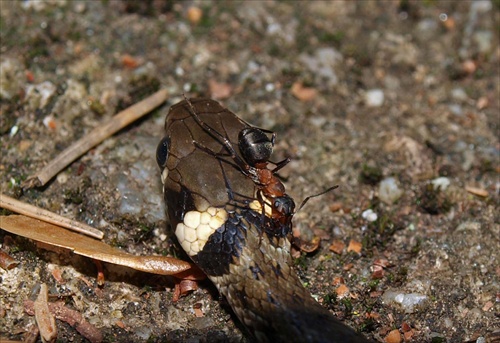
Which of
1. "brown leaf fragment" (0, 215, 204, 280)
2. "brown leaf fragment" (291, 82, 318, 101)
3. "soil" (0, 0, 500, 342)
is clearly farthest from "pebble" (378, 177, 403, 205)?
"brown leaf fragment" (0, 215, 204, 280)

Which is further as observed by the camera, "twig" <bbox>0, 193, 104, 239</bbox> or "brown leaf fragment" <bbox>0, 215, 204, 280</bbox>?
"twig" <bbox>0, 193, 104, 239</bbox>

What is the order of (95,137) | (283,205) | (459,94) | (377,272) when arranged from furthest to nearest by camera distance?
(459,94)
(95,137)
(377,272)
(283,205)

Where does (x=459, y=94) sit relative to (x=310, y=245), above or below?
A: above

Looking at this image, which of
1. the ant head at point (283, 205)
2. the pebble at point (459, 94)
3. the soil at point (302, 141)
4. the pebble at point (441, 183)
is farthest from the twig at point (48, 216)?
the pebble at point (459, 94)

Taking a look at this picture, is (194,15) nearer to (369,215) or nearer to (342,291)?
(369,215)

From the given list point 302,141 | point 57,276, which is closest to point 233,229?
point 57,276

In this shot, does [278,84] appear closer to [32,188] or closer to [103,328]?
[32,188]

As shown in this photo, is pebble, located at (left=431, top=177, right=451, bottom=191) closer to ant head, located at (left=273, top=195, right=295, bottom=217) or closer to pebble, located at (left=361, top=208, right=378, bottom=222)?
pebble, located at (left=361, top=208, right=378, bottom=222)
